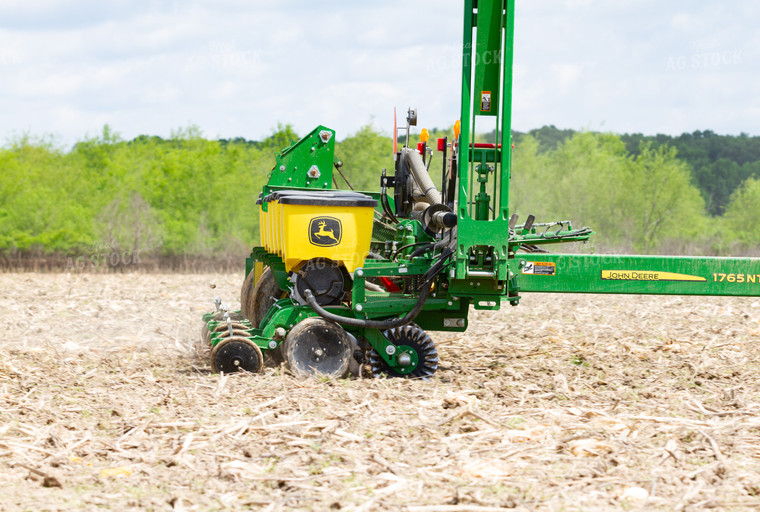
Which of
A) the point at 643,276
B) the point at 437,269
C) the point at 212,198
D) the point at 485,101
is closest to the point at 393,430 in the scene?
the point at 437,269

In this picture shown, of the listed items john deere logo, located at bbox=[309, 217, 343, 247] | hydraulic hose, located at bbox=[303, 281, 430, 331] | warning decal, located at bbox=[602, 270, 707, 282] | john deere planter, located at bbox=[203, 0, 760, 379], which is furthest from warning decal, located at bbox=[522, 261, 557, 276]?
john deere logo, located at bbox=[309, 217, 343, 247]

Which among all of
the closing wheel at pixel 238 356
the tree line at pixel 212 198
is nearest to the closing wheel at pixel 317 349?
the closing wheel at pixel 238 356

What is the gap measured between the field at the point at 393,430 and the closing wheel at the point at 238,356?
0.42 ft

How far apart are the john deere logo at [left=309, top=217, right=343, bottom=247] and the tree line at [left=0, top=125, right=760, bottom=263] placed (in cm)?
1975

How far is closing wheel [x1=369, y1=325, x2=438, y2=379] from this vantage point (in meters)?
7.34

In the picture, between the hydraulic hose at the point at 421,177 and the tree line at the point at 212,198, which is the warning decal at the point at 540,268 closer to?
the hydraulic hose at the point at 421,177

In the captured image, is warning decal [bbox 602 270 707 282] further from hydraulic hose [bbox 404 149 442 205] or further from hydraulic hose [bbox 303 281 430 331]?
hydraulic hose [bbox 404 149 442 205]

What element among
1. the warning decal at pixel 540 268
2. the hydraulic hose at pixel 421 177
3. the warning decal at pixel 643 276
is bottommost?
the warning decal at pixel 643 276

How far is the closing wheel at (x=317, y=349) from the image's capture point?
7152 mm

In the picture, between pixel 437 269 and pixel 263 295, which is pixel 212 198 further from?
pixel 437 269

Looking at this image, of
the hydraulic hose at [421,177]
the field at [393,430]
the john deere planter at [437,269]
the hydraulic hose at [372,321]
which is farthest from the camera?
the hydraulic hose at [421,177]

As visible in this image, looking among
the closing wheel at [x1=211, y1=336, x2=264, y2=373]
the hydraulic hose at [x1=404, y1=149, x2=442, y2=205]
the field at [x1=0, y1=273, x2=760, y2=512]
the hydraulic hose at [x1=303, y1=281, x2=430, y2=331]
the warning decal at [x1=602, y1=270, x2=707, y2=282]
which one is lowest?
the field at [x1=0, y1=273, x2=760, y2=512]

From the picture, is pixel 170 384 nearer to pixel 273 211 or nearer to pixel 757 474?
pixel 273 211

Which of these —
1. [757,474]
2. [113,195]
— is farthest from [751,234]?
[757,474]
